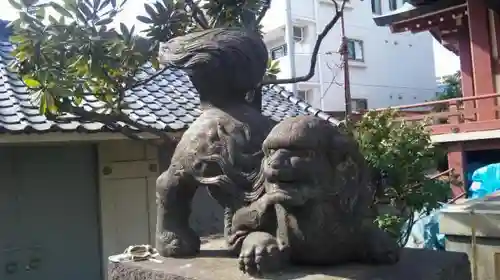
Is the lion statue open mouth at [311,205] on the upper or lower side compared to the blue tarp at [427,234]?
upper

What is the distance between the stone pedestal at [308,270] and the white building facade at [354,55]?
40.3 ft

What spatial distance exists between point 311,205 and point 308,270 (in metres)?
0.26

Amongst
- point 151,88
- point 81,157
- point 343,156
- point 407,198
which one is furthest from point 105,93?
point 151,88

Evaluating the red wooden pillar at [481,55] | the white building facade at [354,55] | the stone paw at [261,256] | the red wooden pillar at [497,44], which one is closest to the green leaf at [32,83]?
the stone paw at [261,256]

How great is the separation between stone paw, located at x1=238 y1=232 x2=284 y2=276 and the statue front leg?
500mm

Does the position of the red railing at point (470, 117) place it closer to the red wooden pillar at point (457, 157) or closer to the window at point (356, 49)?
the red wooden pillar at point (457, 157)

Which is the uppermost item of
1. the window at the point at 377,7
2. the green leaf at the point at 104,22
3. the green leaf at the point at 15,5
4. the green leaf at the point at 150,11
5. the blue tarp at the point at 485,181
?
the window at the point at 377,7

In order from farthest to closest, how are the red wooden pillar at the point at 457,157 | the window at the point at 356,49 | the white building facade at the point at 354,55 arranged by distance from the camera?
1. the window at the point at 356,49
2. the white building facade at the point at 354,55
3. the red wooden pillar at the point at 457,157

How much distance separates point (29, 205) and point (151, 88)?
2.37 meters

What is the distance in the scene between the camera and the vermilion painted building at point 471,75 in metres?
8.83

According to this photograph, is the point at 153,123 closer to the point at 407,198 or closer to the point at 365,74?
the point at 407,198

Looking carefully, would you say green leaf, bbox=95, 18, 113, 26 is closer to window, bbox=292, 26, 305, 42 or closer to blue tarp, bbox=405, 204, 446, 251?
blue tarp, bbox=405, 204, 446, 251

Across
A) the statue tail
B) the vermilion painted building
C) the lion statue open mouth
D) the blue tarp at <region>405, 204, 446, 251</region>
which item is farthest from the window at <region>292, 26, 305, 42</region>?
the lion statue open mouth

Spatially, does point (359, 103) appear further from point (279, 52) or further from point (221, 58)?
point (221, 58)
